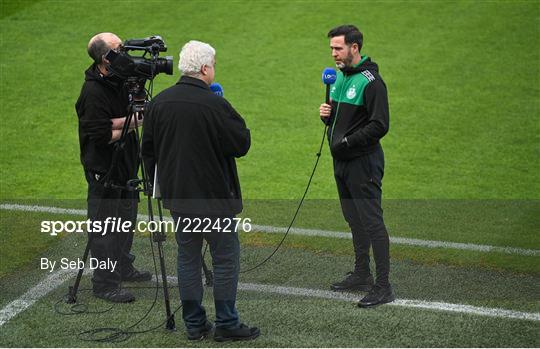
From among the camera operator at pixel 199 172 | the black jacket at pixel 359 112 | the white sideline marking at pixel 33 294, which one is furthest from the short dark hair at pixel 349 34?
the white sideline marking at pixel 33 294

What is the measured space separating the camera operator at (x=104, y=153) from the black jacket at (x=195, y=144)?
2.85 ft

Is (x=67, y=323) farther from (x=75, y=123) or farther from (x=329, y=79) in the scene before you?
(x=75, y=123)

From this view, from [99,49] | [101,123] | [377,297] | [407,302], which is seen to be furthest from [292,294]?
[99,49]

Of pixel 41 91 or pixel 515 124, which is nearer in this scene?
pixel 515 124

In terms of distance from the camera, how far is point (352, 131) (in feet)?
22.0

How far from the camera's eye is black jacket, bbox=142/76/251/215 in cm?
567

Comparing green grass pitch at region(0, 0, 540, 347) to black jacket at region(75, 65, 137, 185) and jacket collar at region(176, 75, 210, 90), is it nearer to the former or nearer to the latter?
black jacket at region(75, 65, 137, 185)

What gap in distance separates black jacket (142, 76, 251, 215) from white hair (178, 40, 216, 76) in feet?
0.21

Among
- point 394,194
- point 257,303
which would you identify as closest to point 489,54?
point 394,194

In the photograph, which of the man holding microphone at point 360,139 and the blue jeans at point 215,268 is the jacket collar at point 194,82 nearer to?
the blue jeans at point 215,268

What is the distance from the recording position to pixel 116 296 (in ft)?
21.9

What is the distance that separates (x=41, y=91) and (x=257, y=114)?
10.1ft

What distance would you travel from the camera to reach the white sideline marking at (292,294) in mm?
6285

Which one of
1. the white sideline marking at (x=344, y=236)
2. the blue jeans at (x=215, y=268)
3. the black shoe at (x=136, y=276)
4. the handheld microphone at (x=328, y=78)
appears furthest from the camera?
the white sideline marking at (x=344, y=236)
